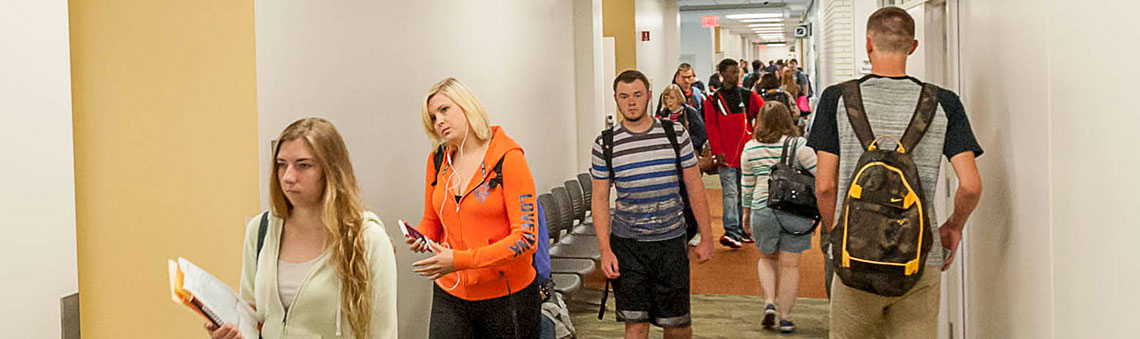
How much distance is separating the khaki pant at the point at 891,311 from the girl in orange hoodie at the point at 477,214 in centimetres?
114

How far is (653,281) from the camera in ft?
14.6

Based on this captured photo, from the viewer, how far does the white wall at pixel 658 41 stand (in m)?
14.8

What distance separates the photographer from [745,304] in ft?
23.2

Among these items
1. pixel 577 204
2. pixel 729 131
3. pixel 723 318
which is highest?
pixel 729 131

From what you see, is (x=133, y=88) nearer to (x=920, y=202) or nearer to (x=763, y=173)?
(x=920, y=202)

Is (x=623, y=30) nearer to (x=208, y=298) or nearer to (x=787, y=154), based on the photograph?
(x=787, y=154)

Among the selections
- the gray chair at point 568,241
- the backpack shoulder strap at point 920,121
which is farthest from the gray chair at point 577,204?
the backpack shoulder strap at point 920,121

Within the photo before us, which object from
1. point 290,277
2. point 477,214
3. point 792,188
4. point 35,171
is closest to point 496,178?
point 477,214

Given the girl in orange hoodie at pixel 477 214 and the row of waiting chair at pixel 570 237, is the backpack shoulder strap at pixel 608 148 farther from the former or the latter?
the row of waiting chair at pixel 570 237

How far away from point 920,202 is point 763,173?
10.6ft

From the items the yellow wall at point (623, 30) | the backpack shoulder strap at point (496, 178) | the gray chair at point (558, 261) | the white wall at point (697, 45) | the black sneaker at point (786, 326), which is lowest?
the black sneaker at point (786, 326)

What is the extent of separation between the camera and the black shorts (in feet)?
14.4

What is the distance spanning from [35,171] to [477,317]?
5.67 feet

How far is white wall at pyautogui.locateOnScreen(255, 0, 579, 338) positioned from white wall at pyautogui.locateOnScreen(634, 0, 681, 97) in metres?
7.45
